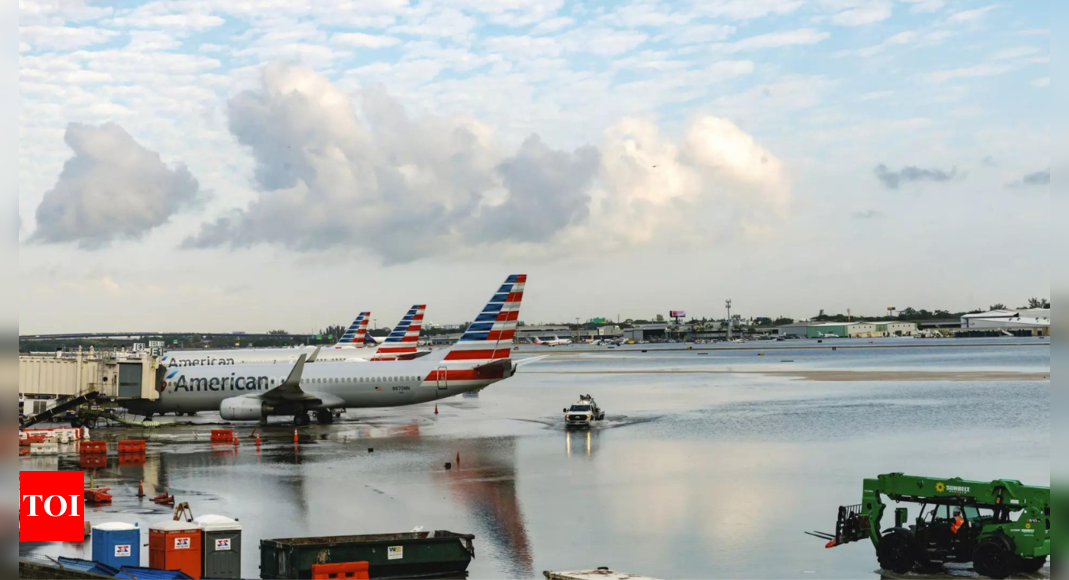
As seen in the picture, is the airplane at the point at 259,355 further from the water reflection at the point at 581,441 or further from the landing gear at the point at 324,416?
the water reflection at the point at 581,441

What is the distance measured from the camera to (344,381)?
59.1 m

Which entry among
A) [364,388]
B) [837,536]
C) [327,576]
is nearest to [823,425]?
[364,388]

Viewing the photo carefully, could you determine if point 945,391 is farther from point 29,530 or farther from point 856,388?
point 29,530

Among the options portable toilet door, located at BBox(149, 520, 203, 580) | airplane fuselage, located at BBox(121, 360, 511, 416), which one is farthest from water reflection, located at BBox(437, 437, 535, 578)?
airplane fuselage, located at BBox(121, 360, 511, 416)

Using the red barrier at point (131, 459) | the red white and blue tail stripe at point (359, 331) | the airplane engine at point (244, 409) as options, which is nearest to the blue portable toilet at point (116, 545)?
the red barrier at point (131, 459)

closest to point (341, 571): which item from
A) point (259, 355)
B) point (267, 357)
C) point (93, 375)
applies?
point (93, 375)

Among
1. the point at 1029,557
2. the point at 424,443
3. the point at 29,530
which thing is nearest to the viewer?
the point at 29,530

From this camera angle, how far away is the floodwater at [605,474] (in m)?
25.6

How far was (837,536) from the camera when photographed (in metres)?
23.5

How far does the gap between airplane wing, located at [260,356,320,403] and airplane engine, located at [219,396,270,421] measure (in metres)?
0.59

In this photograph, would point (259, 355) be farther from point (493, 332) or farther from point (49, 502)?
point (49, 502)

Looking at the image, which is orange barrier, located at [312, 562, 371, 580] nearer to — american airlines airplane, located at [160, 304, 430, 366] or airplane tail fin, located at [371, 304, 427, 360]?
american airlines airplane, located at [160, 304, 430, 366]

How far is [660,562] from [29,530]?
1322cm

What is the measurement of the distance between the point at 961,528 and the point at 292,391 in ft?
136
